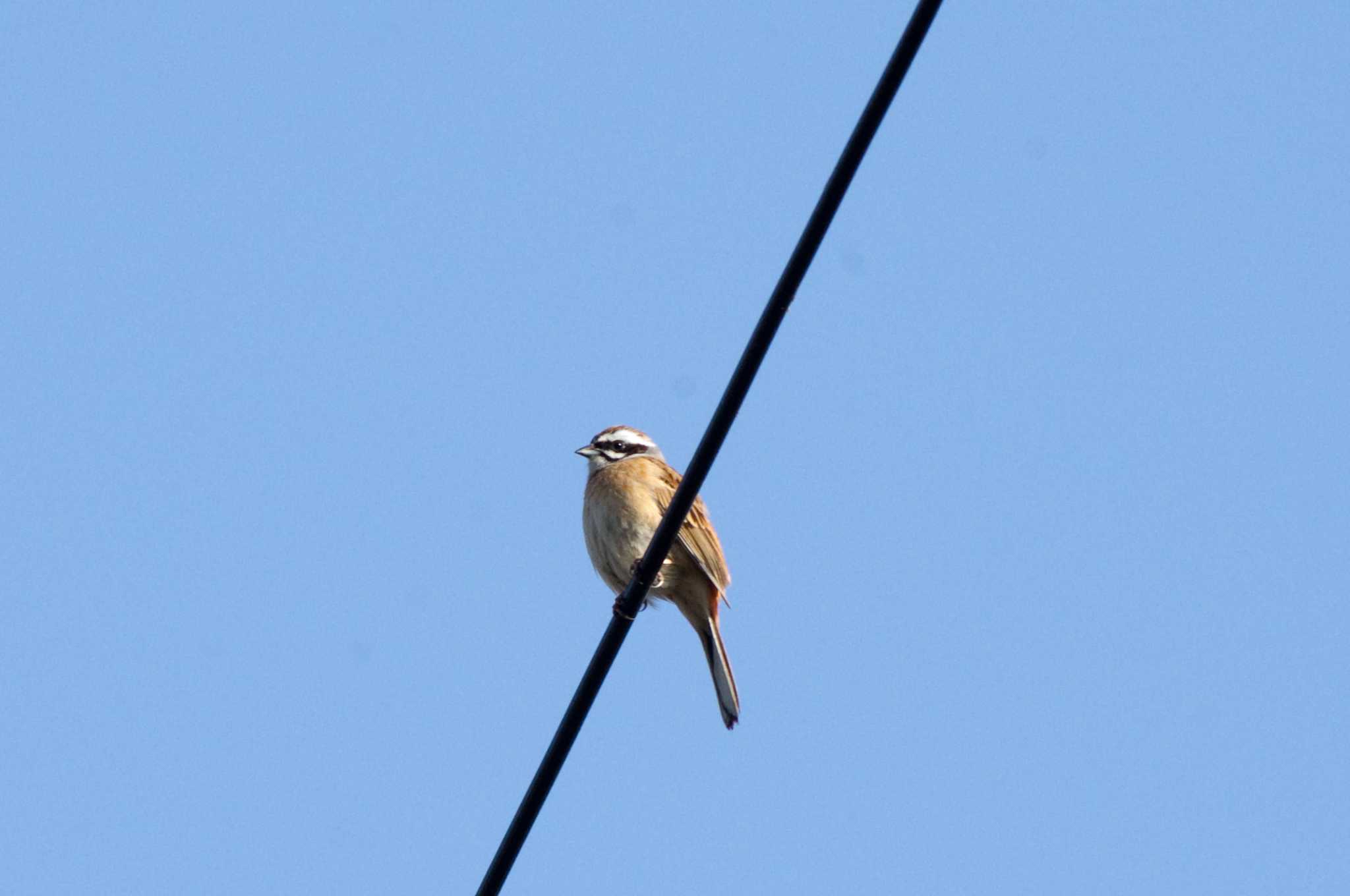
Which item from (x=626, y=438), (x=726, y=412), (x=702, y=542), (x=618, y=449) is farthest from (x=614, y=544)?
(x=726, y=412)

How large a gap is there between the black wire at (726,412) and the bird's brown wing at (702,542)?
3850 millimetres

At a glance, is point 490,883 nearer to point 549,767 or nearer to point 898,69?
point 549,767

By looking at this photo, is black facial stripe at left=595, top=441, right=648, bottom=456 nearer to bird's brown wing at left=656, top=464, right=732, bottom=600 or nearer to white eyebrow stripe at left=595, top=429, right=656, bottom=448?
white eyebrow stripe at left=595, top=429, right=656, bottom=448

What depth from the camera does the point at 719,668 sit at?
938 cm

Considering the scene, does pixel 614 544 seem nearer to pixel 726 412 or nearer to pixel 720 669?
pixel 720 669

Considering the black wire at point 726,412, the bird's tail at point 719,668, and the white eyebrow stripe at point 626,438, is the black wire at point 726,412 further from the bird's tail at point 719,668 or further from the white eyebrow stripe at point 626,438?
the white eyebrow stripe at point 626,438

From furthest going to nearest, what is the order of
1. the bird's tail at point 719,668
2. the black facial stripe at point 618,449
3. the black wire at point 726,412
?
the black facial stripe at point 618,449, the bird's tail at point 719,668, the black wire at point 726,412

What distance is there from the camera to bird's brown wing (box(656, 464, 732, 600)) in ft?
30.8

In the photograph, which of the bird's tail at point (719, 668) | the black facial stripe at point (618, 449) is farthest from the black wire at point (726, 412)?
the black facial stripe at point (618, 449)

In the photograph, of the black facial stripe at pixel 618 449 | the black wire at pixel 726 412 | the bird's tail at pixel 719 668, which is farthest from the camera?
the black facial stripe at pixel 618 449

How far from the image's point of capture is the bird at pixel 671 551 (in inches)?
370

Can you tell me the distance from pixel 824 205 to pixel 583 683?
1.63m

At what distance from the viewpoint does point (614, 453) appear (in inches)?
421

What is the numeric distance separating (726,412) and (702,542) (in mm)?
4733
